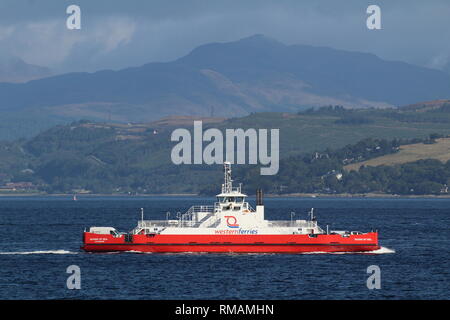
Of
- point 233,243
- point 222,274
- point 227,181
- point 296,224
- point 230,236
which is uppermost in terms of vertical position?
point 227,181

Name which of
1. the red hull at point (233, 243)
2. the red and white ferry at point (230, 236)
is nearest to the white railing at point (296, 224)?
the red and white ferry at point (230, 236)

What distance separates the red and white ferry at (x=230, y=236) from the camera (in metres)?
95.5

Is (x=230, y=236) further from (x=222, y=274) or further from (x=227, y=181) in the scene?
(x=222, y=274)

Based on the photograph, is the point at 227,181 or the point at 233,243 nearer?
the point at 233,243

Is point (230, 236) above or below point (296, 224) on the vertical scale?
below

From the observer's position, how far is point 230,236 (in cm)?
9569

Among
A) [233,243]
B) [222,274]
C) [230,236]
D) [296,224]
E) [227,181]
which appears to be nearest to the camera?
[222,274]

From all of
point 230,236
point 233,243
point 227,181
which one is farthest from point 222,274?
point 227,181

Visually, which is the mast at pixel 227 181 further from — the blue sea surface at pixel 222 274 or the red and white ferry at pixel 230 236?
the blue sea surface at pixel 222 274

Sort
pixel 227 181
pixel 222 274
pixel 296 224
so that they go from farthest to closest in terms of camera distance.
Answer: pixel 227 181
pixel 296 224
pixel 222 274

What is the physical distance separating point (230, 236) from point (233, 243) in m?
0.76
